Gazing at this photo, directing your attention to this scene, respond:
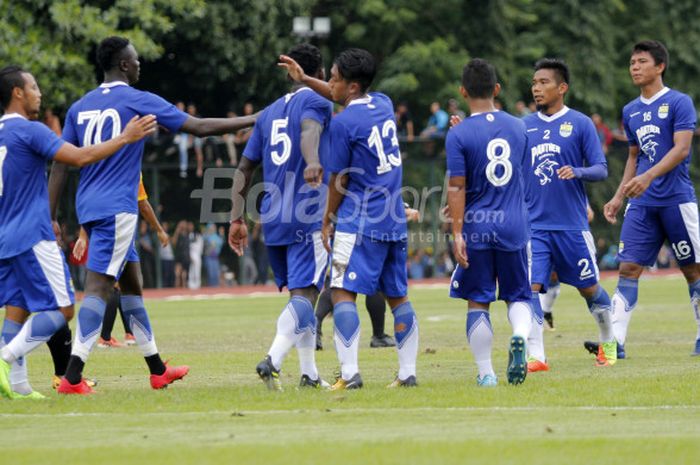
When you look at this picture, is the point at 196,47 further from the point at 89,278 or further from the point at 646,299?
the point at 89,278

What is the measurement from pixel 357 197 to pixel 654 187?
410cm

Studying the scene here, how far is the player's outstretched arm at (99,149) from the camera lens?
970cm

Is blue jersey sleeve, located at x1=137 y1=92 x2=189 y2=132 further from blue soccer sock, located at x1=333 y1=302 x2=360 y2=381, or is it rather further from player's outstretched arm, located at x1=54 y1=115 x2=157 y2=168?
blue soccer sock, located at x1=333 y1=302 x2=360 y2=381

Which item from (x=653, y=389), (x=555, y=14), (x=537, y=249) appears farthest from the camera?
(x=555, y=14)

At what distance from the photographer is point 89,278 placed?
10297 mm

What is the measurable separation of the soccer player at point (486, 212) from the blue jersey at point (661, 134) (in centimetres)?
304

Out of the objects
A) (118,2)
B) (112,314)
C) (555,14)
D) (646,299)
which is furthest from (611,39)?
(112,314)

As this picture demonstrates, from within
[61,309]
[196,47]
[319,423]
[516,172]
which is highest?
[196,47]

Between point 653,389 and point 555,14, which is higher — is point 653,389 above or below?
below

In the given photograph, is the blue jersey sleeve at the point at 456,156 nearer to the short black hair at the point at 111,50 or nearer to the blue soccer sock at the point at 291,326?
the blue soccer sock at the point at 291,326

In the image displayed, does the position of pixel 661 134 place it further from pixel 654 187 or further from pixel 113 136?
pixel 113 136

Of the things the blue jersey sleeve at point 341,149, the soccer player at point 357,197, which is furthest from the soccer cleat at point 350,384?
the blue jersey sleeve at point 341,149

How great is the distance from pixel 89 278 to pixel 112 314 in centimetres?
539

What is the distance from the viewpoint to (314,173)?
9.84m
